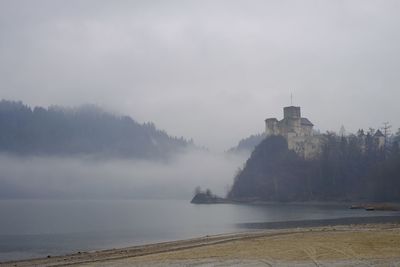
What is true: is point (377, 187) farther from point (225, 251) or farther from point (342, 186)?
point (225, 251)

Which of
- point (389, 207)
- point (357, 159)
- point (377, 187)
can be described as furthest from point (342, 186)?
point (389, 207)

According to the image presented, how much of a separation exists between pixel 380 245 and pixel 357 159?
174223 mm

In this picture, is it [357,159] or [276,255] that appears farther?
[357,159]

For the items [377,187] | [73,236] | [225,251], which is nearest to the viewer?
[225,251]

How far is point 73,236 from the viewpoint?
7219cm

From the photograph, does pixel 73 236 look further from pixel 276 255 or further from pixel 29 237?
pixel 276 255

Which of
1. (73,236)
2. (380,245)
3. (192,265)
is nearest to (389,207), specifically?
(73,236)

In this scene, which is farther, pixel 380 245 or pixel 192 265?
pixel 380 245

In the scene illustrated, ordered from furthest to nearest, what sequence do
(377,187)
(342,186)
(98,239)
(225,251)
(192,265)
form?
(342,186) < (377,187) < (98,239) < (225,251) < (192,265)

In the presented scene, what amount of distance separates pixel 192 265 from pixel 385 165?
161 metres

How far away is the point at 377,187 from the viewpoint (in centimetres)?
17350

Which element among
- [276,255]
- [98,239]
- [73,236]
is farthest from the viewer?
[73,236]

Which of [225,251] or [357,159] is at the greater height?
[357,159]

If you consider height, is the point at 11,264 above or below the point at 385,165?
below
